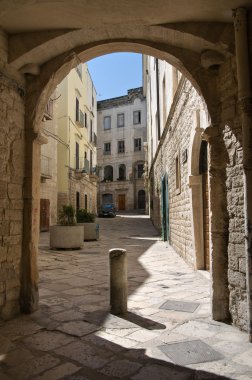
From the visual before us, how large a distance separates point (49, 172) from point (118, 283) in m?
15.4

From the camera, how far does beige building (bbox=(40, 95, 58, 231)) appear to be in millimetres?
18344

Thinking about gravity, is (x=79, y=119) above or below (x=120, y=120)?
below

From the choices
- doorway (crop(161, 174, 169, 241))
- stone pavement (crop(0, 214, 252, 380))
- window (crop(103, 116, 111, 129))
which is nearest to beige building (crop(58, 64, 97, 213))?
doorway (crop(161, 174, 169, 241))

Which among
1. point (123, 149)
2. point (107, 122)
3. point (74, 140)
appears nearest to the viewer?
point (74, 140)

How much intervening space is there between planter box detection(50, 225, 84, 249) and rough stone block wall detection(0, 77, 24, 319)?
6498 millimetres

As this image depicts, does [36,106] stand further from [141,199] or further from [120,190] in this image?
[120,190]

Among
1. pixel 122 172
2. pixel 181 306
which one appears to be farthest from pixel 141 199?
pixel 181 306

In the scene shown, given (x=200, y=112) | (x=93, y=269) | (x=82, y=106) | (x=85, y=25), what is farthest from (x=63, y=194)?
(x=85, y=25)

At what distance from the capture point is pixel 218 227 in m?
4.07

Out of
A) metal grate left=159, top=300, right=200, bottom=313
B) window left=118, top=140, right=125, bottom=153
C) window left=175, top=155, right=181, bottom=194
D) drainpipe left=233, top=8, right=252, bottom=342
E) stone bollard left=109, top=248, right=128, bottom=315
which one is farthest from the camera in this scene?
window left=118, top=140, right=125, bottom=153

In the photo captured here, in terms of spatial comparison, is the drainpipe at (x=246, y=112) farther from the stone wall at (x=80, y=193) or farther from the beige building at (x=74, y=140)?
the beige building at (x=74, y=140)

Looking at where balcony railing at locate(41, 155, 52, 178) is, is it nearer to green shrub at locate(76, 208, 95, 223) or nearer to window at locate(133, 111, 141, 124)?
green shrub at locate(76, 208, 95, 223)

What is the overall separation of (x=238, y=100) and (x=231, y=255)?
1.72 m

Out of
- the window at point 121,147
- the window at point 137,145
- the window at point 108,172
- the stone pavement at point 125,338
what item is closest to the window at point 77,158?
the window at point 137,145
